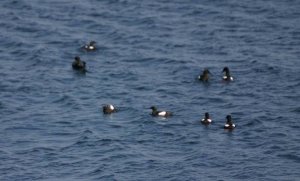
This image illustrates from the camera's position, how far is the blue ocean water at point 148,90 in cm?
5397

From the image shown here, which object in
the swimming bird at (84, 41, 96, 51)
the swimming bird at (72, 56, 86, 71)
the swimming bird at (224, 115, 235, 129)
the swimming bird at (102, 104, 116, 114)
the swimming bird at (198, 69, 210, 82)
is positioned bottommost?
the swimming bird at (224, 115, 235, 129)

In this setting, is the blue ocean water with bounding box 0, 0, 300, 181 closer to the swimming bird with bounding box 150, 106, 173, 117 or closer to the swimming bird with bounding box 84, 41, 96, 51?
the swimming bird with bounding box 84, 41, 96, 51

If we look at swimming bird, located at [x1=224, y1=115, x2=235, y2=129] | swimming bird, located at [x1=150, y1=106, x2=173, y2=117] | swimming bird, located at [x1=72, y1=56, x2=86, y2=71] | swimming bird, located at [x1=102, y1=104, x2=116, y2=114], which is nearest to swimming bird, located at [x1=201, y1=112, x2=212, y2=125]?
swimming bird, located at [x1=224, y1=115, x2=235, y2=129]

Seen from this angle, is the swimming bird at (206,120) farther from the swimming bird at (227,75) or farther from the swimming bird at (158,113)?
the swimming bird at (227,75)

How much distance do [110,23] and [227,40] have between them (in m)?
12.1

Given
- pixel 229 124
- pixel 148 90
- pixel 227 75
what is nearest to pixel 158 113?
pixel 229 124

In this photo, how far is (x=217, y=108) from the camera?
63062 mm

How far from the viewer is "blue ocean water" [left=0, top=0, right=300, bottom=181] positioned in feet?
177

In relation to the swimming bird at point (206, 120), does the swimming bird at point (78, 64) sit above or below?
above

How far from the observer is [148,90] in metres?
66.8

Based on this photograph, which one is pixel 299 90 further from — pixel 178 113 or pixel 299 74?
pixel 178 113

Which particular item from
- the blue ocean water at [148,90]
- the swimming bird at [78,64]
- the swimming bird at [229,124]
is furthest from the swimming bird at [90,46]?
the swimming bird at [229,124]

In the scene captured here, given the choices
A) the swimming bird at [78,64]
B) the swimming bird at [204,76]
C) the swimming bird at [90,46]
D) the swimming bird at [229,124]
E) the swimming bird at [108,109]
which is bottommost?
the swimming bird at [229,124]

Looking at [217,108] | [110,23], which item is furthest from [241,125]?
[110,23]
